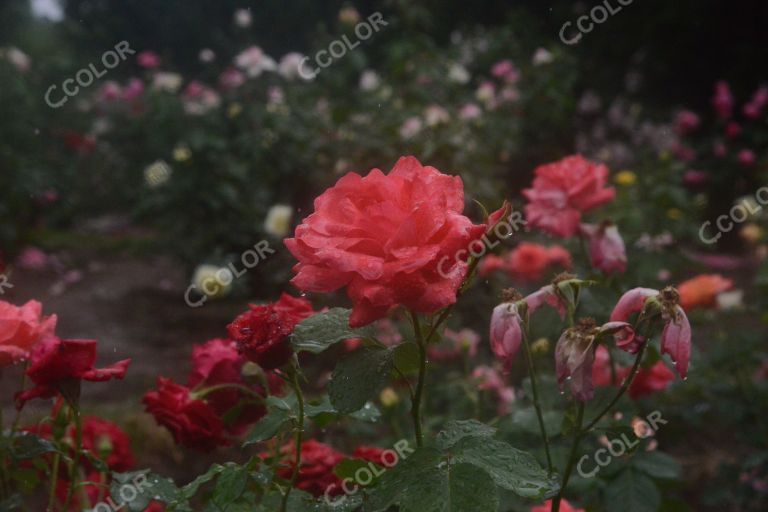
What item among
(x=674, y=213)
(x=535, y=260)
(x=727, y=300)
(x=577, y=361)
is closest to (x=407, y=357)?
(x=577, y=361)

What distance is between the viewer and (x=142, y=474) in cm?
77

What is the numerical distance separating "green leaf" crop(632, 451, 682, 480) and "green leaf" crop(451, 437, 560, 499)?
22.7 inches

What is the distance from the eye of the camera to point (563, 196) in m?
1.35

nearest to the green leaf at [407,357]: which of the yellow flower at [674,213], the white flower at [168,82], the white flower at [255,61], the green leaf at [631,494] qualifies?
the green leaf at [631,494]

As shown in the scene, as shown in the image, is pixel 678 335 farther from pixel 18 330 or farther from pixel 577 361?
pixel 18 330

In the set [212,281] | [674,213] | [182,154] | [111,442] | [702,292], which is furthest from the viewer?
[182,154]

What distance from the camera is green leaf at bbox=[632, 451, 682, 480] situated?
1.16m

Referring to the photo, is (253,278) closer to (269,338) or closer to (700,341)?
(700,341)

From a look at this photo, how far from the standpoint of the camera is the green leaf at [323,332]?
0.67 m

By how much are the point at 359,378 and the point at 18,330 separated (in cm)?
37

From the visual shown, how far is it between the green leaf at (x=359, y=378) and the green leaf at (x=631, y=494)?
1.97ft

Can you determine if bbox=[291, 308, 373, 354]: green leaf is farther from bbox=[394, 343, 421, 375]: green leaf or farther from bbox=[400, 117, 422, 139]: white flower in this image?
bbox=[400, 117, 422, 139]: white flower

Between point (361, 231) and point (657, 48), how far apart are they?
6.59 metres

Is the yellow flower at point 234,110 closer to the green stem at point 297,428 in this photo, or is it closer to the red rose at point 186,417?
the red rose at point 186,417
